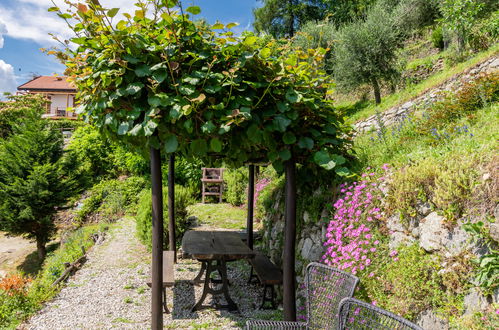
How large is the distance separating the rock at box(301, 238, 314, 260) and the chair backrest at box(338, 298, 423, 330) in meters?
2.03

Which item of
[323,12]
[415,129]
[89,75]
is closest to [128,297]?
[89,75]

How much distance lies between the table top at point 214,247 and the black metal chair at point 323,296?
5.80ft

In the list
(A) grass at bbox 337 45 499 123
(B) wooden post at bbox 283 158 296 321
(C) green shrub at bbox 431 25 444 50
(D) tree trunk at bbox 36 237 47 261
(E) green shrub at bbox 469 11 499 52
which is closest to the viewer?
(B) wooden post at bbox 283 158 296 321

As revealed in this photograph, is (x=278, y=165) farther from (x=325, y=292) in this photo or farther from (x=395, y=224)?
(x=325, y=292)

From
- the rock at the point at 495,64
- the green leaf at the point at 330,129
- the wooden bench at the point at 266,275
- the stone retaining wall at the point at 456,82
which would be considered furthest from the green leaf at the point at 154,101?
the rock at the point at 495,64

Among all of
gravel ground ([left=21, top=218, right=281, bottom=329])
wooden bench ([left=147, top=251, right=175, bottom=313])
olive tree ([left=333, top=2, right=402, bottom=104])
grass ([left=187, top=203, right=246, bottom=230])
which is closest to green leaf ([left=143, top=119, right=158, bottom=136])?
wooden bench ([left=147, top=251, right=175, bottom=313])

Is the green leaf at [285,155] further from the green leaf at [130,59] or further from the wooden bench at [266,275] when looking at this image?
the wooden bench at [266,275]

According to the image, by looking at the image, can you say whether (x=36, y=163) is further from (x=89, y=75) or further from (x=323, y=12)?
(x=323, y=12)

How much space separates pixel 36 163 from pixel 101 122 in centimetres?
875

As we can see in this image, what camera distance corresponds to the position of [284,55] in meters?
3.03

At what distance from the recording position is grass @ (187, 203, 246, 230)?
852 cm

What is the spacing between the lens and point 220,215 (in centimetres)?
941

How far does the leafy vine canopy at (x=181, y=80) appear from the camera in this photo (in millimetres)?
2279

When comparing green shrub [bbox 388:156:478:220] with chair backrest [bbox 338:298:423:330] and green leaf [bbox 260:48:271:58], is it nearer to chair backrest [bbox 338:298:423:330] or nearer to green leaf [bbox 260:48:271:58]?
chair backrest [bbox 338:298:423:330]
